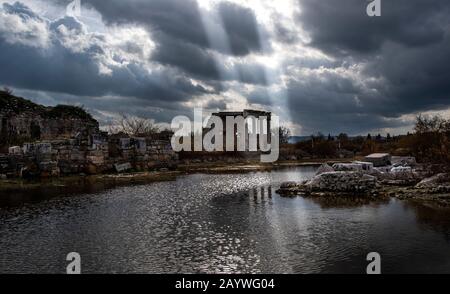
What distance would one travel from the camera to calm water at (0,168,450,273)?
12711 mm

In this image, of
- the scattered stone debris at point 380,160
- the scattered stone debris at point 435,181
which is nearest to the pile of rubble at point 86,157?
the scattered stone debris at point 380,160

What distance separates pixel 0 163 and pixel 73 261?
30.4 metres

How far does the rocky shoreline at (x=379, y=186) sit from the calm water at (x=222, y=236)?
3412 mm

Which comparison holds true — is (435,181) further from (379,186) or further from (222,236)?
(222,236)

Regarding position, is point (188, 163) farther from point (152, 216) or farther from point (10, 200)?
point (152, 216)

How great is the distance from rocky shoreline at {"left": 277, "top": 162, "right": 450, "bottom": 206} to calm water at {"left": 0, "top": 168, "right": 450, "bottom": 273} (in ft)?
11.2

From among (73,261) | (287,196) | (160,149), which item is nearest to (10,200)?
(73,261)

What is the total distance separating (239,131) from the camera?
312 feet

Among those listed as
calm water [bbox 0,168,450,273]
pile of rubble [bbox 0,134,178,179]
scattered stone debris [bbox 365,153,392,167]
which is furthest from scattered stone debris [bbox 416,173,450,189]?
pile of rubble [bbox 0,134,178,179]

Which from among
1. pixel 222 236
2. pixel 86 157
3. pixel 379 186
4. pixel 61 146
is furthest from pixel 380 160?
pixel 61 146

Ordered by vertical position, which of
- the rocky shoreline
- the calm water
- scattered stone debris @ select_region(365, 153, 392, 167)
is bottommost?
the calm water

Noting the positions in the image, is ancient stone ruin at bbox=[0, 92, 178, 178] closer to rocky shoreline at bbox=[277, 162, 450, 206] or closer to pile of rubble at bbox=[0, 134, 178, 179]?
pile of rubble at bbox=[0, 134, 178, 179]

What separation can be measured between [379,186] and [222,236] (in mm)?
19196

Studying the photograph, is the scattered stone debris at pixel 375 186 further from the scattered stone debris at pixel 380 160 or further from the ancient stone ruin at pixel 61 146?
the ancient stone ruin at pixel 61 146
